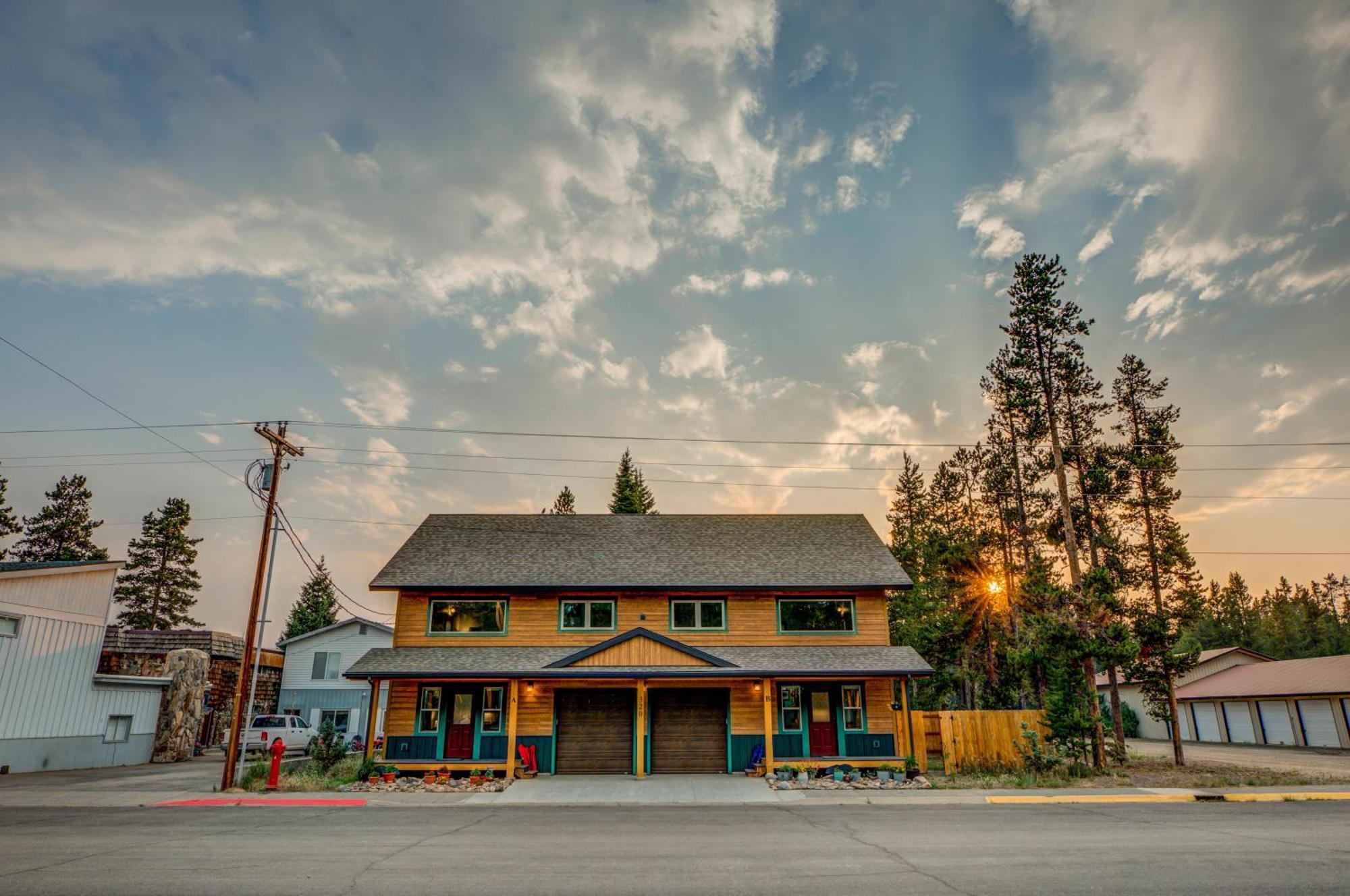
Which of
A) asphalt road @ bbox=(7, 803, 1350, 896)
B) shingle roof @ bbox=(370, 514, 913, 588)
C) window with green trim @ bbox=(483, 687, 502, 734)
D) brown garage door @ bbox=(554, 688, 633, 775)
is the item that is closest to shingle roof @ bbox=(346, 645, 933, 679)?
window with green trim @ bbox=(483, 687, 502, 734)

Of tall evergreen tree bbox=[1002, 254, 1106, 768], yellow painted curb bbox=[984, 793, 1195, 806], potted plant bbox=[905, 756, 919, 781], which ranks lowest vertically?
yellow painted curb bbox=[984, 793, 1195, 806]

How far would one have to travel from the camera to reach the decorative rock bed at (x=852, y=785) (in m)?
20.2

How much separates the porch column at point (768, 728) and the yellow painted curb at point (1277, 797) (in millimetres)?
11302

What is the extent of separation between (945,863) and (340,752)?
1976 centimetres

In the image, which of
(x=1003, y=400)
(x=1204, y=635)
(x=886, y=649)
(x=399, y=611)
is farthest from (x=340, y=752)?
(x=1204, y=635)

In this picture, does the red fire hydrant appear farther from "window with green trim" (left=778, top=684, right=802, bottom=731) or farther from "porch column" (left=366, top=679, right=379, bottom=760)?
"window with green trim" (left=778, top=684, right=802, bottom=731)

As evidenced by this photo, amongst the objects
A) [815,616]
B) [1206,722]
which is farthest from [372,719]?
[1206,722]

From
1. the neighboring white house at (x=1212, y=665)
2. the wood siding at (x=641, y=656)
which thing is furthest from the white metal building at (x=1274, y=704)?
the wood siding at (x=641, y=656)

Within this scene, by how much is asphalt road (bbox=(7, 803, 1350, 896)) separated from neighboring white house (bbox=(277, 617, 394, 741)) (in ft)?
82.9

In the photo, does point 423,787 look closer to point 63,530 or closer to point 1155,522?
point 1155,522

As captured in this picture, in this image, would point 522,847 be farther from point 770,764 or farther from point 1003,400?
point 1003,400

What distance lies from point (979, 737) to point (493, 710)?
51.3ft

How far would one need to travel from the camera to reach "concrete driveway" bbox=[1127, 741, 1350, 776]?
81.6ft

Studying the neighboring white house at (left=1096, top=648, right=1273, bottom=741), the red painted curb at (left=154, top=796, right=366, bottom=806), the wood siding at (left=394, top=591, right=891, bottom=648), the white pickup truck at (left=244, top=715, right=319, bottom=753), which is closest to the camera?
the red painted curb at (left=154, top=796, right=366, bottom=806)
